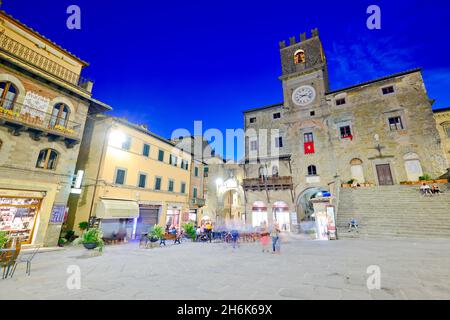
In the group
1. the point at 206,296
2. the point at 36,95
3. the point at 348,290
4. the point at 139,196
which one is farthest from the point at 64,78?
the point at 348,290

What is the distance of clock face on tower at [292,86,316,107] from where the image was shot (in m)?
28.5

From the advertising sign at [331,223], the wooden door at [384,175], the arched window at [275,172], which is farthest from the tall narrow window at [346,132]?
the advertising sign at [331,223]

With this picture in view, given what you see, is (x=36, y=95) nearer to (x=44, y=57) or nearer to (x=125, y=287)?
(x=44, y=57)

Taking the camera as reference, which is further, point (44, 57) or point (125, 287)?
point (44, 57)

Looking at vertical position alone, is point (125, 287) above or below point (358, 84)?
below

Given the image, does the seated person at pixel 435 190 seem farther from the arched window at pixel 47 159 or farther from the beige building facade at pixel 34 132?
the arched window at pixel 47 159

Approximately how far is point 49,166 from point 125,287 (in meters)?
12.2

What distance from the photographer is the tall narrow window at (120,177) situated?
693 inches

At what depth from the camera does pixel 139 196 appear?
754 inches

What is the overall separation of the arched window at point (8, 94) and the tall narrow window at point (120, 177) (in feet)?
25.6

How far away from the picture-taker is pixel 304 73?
2948cm

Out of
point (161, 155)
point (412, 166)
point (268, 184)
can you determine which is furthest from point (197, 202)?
point (412, 166)

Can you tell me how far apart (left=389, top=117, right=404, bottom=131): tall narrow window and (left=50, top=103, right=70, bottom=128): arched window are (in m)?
31.4

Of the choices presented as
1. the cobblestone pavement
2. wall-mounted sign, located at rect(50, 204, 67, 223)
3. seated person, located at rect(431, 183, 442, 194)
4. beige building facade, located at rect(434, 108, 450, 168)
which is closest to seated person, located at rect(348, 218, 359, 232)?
the cobblestone pavement
